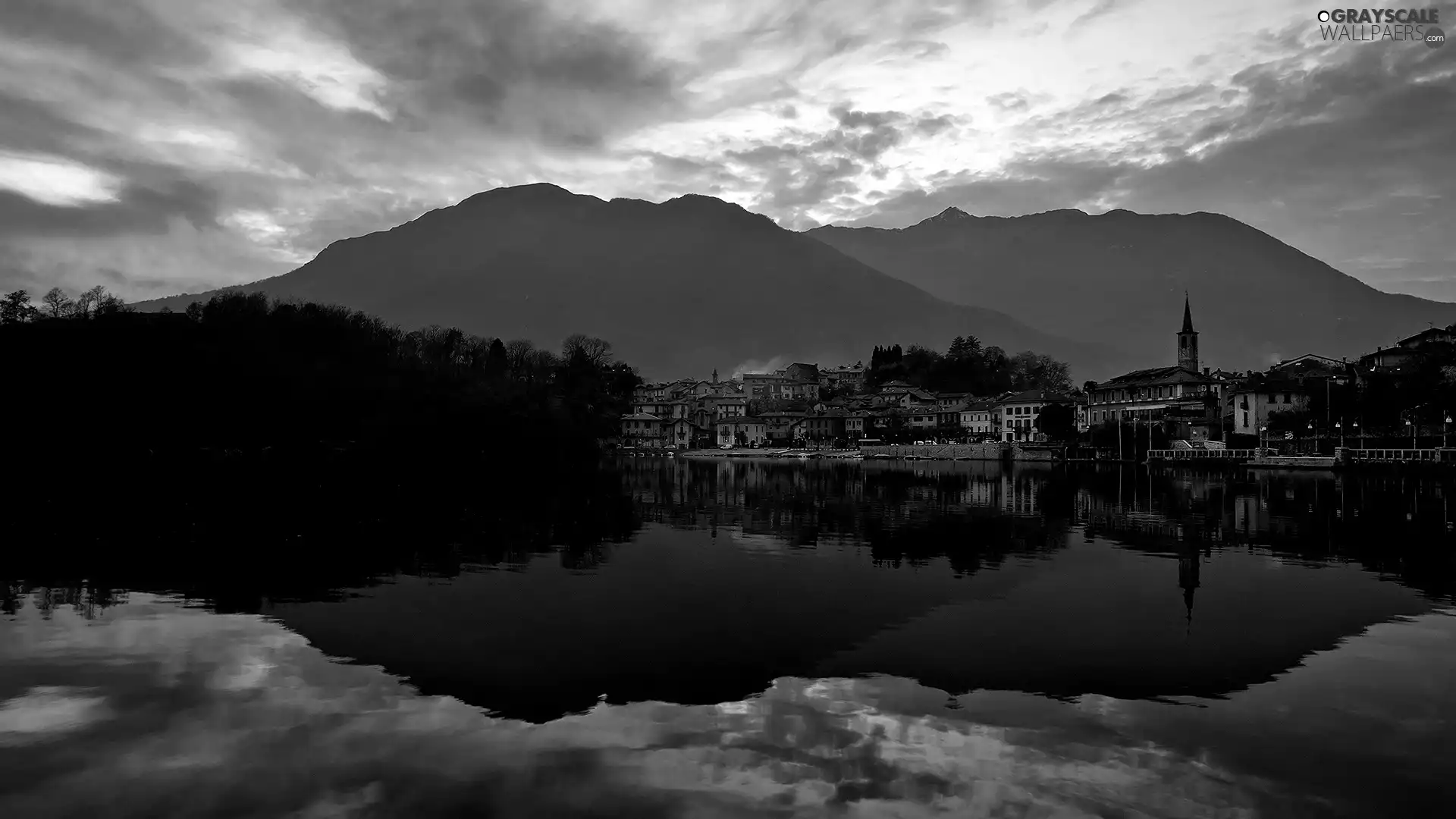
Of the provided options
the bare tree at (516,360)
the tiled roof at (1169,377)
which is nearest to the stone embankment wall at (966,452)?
the tiled roof at (1169,377)

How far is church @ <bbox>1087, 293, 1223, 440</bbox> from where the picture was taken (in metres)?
96.8

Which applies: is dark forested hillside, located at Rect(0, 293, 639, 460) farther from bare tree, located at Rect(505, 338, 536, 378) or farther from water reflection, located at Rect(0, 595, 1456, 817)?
water reflection, located at Rect(0, 595, 1456, 817)

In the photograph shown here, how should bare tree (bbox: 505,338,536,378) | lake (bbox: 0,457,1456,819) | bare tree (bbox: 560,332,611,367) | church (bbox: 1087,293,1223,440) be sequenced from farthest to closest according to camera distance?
1. bare tree (bbox: 560,332,611,367)
2. church (bbox: 1087,293,1223,440)
3. bare tree (bbox: 505,338,536,378)
4. lake (bbox: 0,457,1456,819)

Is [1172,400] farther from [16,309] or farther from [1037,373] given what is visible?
[16,309]

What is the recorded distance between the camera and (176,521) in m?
26.1

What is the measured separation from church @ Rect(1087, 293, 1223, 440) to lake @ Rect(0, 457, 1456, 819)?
7847 cm

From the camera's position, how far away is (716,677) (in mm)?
11328

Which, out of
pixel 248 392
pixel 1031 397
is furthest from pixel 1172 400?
pixel 248 392

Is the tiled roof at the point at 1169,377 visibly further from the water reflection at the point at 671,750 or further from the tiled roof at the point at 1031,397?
the water reflection at the point at 671,750

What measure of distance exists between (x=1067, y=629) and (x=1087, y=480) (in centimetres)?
4923

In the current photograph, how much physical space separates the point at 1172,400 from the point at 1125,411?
7456 mm

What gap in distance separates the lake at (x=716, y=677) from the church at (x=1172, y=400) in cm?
7847

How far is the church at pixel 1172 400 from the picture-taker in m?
96.8

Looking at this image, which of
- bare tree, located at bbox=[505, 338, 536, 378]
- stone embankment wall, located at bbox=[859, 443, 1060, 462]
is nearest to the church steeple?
stone embankment wall, located at bbox=[859, 443, 1060, 462]
